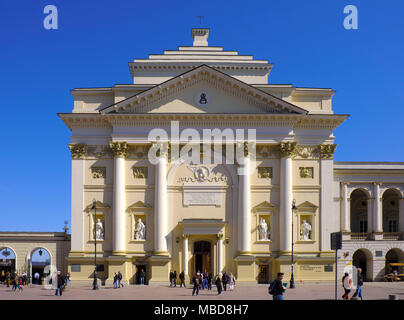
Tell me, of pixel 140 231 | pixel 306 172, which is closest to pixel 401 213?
pixel 306 172

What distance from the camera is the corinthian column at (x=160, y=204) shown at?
45656mm

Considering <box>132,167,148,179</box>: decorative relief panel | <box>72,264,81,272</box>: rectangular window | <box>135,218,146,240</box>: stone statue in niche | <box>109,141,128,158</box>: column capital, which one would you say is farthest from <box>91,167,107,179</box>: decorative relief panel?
<box>72,264,81,272</box>: rectangular window

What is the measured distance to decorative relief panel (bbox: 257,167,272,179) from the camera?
4719 cm

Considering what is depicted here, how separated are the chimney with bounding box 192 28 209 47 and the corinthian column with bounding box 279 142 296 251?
58.4ft

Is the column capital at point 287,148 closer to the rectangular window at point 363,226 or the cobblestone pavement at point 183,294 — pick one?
the cobblestone pavement at point 183,294

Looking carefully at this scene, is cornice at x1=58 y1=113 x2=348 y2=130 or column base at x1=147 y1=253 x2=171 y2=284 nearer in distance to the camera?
column base at x1=147 y1=253 x2=171 y2=284

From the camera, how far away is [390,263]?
172 feet

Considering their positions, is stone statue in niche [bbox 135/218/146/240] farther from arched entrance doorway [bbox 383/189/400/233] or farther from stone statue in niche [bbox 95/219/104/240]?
arched entrance doorway [bbox 383/189/400/233]

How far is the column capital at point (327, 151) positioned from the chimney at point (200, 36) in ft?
61.0

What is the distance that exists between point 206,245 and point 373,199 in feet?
59.5
